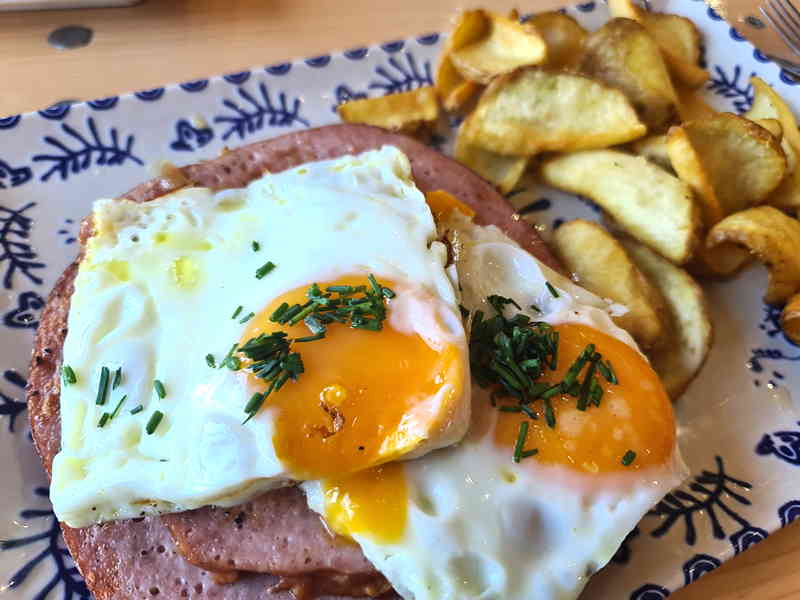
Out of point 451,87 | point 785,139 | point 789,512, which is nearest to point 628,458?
point 789,512

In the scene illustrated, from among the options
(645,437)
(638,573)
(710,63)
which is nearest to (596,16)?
(710,63)

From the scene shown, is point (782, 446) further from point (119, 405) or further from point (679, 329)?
point (119, 405)

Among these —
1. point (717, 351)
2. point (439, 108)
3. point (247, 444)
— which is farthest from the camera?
point (439, 108)

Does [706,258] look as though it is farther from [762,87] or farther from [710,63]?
[710,63]

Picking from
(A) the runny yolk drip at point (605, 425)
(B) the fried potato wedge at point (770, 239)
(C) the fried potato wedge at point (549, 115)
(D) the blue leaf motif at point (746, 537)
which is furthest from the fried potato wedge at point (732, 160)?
(D) the blue leaf motif at point (746, 537)

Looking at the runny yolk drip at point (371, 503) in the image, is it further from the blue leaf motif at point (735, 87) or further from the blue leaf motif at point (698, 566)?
the blue leaf motif at point (735, 87)
